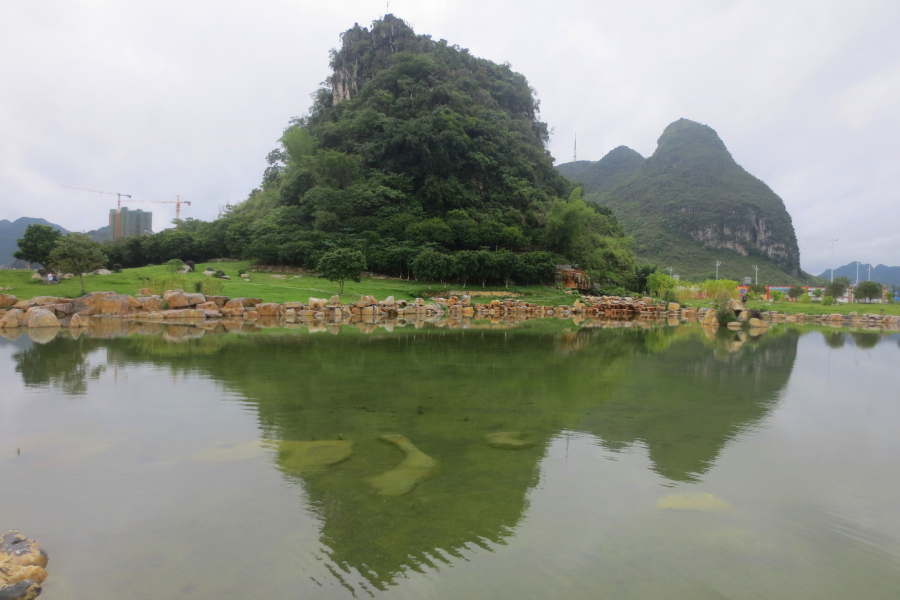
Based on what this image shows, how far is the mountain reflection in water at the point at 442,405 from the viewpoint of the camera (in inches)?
136

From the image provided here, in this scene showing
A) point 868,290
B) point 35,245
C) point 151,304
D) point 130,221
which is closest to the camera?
point 151,304

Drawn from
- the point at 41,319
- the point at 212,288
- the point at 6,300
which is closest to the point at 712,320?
the point at 212,288

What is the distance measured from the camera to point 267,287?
99.1 ft

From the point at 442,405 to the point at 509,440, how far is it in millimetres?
1679

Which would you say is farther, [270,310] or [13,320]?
[270,310]

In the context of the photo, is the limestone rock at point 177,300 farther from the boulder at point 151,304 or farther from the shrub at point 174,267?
the shrub at point 174,267

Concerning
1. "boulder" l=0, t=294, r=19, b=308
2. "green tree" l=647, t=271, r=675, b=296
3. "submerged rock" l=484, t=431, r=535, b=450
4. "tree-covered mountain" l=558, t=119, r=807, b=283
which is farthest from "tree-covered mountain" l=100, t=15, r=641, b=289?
"tree-covered mountain" l=558, t=119, r=807, b=283

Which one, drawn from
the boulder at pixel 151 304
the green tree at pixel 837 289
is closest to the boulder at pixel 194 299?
the boulder at pixel 151 304

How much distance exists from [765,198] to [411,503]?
155548 mm

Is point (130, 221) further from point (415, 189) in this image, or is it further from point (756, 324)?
point (756, 324)

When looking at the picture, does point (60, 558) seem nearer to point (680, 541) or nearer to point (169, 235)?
point (680, 541)

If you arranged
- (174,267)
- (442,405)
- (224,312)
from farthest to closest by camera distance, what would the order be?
(174,267)
(224,312)
(442,405)

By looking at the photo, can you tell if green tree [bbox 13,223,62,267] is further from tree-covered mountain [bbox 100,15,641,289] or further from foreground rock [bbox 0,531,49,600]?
foreground rock [bbox 0,531,49,600]

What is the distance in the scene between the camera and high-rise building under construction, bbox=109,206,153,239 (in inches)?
4358
